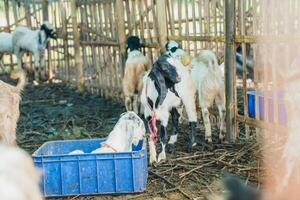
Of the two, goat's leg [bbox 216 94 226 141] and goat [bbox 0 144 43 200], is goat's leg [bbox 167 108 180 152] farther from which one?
goat [bbox 0 144 43 200]

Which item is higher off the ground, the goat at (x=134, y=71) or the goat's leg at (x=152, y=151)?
the goat at (x=134, y=71)

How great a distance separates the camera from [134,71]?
30.9 ft

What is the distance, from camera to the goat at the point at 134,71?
9.41 metres

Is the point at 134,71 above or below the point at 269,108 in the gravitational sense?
above

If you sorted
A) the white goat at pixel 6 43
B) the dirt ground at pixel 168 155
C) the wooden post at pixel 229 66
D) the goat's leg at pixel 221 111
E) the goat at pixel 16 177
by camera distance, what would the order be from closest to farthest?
the goat at pixel 16 177 < the dirt ground at pixel 168 155 < the wooden post at pixel 229 66 < the goat's leg at pixel 221 111 < the white goat at pixel 6 43

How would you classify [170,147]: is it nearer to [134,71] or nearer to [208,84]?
[208,84]

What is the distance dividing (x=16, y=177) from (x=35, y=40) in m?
11.4

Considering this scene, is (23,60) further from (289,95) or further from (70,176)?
(289,95)

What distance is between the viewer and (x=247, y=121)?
7.61 meters

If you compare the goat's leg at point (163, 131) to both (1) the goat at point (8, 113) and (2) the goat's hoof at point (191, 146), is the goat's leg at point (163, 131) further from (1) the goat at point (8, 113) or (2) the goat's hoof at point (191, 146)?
(1) the goat at point (8, 113)

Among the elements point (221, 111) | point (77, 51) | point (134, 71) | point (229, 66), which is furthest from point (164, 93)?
point (77, 51)

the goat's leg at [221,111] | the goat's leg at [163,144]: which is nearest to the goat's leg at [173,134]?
the goat's leg at [163,144]

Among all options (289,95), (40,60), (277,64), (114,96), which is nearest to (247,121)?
(277,64)

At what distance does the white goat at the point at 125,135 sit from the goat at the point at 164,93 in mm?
621
